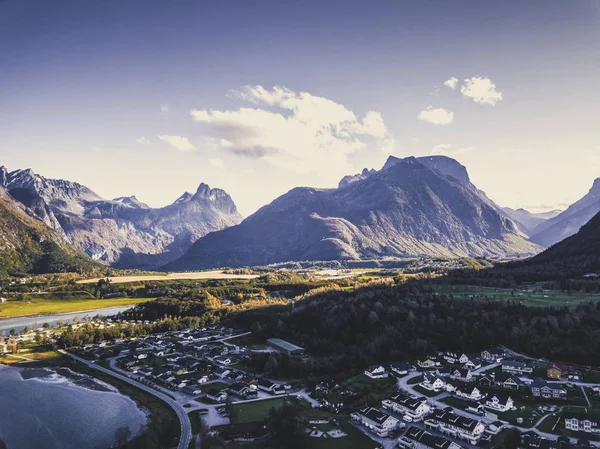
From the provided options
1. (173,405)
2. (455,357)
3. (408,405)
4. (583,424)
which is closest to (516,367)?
(455,357)

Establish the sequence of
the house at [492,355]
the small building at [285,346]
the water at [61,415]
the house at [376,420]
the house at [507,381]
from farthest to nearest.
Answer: the small building at [285,346]
the house at [492,355]
the house at [507,381]
the water at [61,415]
the house at [376,420]

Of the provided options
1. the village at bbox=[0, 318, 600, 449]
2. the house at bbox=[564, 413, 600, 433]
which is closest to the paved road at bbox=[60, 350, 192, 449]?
the village at bbox=[0, 318, 600, 449]

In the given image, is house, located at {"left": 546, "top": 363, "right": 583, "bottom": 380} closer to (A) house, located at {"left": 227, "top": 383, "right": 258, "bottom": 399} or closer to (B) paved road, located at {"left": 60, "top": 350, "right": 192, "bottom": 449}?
(A) house, located at {"left": 227, "top": 383, "right": 258, "bottom": 399}

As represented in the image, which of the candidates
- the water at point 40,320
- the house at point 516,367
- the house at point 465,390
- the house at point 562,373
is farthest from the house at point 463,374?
the water at point 40,320

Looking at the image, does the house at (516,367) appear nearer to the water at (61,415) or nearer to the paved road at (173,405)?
the paved road at (173,405)

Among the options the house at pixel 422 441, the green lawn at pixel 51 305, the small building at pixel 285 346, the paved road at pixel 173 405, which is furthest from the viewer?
the green lawn at pixel 51 305

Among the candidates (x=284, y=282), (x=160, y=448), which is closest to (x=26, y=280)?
(x=284, y=282)

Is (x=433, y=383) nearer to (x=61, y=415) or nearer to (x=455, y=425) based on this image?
(x=455, y=425)
